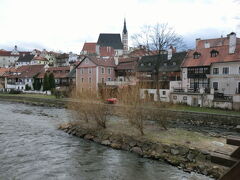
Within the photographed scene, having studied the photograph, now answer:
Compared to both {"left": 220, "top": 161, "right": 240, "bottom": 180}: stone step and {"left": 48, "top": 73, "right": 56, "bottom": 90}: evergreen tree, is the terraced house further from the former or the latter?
{"left": 48, "top": 73, "right": 56, "bottom": 90}: evergreen tree

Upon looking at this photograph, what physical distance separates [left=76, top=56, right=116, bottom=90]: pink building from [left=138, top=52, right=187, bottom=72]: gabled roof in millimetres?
7882

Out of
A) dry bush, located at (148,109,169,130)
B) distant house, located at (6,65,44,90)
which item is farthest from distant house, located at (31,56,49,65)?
dry bush, located at (148,109,169,130)

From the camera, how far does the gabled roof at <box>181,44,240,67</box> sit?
33.1 m

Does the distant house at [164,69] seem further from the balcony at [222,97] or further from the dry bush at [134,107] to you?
the dry bush at [134,107]

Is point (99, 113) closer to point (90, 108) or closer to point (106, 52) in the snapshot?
point (90, 108)

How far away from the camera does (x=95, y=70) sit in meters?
49.2

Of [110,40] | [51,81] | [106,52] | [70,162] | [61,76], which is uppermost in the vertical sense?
[110,40]

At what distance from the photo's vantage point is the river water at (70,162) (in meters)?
11.3

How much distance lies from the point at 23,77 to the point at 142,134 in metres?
62.7

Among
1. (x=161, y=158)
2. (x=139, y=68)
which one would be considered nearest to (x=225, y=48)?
(x=139, y=68)

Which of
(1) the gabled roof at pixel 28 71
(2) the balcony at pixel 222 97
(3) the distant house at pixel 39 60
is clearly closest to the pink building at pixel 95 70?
(1) the gabled roof at pixel 28 71

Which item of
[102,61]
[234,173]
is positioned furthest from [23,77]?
[234,173]

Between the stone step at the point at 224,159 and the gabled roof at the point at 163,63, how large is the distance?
35224mm

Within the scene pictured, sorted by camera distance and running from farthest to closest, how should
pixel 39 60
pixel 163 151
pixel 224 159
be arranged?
pixel 39 60, pixel 163 151, pixel 224 159
